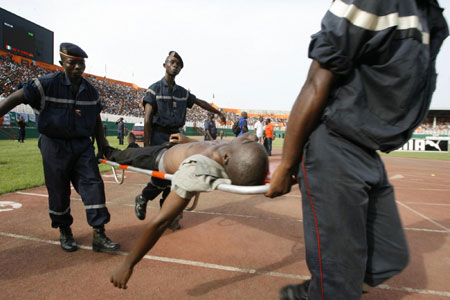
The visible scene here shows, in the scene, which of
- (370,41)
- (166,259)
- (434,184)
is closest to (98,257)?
(166,259)

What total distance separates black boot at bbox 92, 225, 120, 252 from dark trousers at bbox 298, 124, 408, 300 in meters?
2.28

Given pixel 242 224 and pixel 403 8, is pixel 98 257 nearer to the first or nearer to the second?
pixel 242 224

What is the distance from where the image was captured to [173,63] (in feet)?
13.0

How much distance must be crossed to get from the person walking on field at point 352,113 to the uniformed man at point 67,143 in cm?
240

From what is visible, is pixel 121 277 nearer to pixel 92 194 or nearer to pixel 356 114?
pixel 92 194

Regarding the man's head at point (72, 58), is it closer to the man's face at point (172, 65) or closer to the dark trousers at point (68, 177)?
the dark trousers at point (68, 177)

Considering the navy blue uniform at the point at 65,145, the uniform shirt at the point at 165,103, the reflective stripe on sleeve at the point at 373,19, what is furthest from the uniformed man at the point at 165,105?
the reflective stripe on sleeve at the point at 373,19

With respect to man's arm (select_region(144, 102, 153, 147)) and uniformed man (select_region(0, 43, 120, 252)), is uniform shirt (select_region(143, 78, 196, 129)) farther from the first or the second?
uniformed man (select_region(0, 43, 120, 252))

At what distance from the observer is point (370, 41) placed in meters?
1.18

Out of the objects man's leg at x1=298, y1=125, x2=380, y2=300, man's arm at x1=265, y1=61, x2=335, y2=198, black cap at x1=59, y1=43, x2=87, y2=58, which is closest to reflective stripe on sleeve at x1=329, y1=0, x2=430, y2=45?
man's arm at x1=265, y1=61, x2=335, y2=198

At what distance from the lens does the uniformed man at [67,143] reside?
116 inches

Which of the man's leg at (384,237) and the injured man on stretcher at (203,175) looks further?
the injured man on stretcher at (203,175)

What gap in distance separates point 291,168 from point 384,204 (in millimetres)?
485

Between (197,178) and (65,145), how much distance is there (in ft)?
6.16
